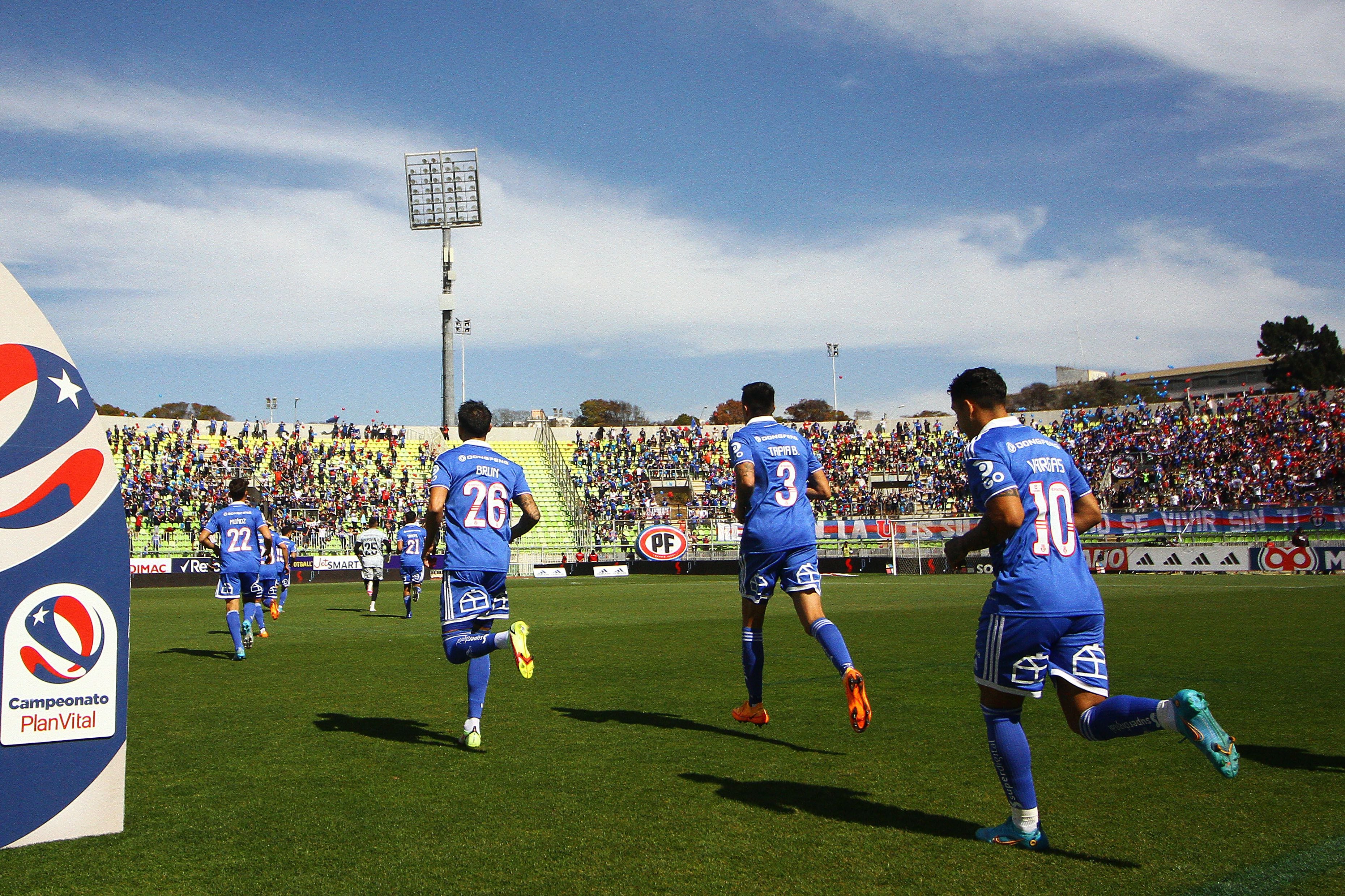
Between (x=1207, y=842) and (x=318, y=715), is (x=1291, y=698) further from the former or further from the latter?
(x=318, y=715)

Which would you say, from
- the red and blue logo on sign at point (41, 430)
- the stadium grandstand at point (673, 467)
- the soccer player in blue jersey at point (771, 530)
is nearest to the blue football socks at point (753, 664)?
the soccer player in blue jersey at point (771, 530)

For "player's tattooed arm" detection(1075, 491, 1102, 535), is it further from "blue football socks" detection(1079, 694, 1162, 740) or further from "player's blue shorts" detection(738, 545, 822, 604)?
"player's blue shorts" detection(738, 545, 822, 604)

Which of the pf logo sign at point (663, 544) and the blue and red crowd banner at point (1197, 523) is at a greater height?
the blue and red crowd banner at point (1197, 523)

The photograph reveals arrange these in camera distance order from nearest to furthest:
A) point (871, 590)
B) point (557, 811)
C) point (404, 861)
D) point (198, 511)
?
point (404, 861), point (557, 811), point (871, 590), point (198, 511)

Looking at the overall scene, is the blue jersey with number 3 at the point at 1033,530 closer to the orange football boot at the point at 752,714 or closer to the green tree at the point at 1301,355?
the orange football boot at the point at 752,714

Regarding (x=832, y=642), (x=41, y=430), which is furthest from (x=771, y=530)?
(x=41, y=430)

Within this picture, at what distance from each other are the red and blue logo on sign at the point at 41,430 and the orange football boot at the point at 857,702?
3.89 meters

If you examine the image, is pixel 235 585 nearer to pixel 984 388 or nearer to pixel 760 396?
pixel 760 396

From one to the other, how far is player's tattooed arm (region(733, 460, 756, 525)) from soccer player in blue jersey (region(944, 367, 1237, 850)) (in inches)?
93.9

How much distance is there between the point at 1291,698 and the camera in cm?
770

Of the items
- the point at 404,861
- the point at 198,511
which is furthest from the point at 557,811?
the point at 198,511

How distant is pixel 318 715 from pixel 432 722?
1.02m

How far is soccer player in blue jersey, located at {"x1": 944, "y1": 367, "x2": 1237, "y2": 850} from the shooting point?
4.09m

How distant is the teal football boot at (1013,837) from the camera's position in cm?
418
